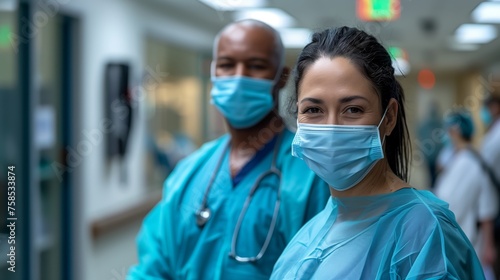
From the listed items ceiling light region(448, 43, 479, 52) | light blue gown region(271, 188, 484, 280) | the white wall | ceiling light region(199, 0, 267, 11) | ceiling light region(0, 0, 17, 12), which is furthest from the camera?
ceiling light region(448, 43, 479, 52)

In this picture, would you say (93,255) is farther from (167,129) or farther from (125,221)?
(167,129)

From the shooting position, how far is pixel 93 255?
12.5 feet

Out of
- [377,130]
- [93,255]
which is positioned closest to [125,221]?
[93,255]

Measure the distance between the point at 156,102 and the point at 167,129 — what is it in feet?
1.54

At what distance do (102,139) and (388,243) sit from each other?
127 inches

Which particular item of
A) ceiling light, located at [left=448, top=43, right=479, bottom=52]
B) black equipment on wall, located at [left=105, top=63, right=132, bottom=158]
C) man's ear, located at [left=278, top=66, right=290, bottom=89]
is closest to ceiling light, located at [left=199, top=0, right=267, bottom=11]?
black equipment on wall, located at [left=105, top=63, right=132, bottom=158]

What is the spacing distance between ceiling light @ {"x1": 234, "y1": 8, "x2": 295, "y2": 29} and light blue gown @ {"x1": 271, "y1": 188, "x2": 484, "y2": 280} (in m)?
4.27

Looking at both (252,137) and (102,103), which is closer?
(252,137)

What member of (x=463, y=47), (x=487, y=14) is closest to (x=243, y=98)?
(x=487, y=14)

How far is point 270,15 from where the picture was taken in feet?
19.0

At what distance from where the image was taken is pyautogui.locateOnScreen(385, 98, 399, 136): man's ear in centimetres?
101

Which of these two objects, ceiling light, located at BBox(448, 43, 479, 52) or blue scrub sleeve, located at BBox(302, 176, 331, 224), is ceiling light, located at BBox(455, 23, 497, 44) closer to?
ceiling light, located at BBox(448, 43, 479, 52)

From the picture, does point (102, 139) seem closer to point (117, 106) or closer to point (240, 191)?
point (117, 106)

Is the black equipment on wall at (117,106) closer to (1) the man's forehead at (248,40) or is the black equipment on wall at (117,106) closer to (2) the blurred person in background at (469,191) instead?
(2) the blurred person in background at (469,191)
